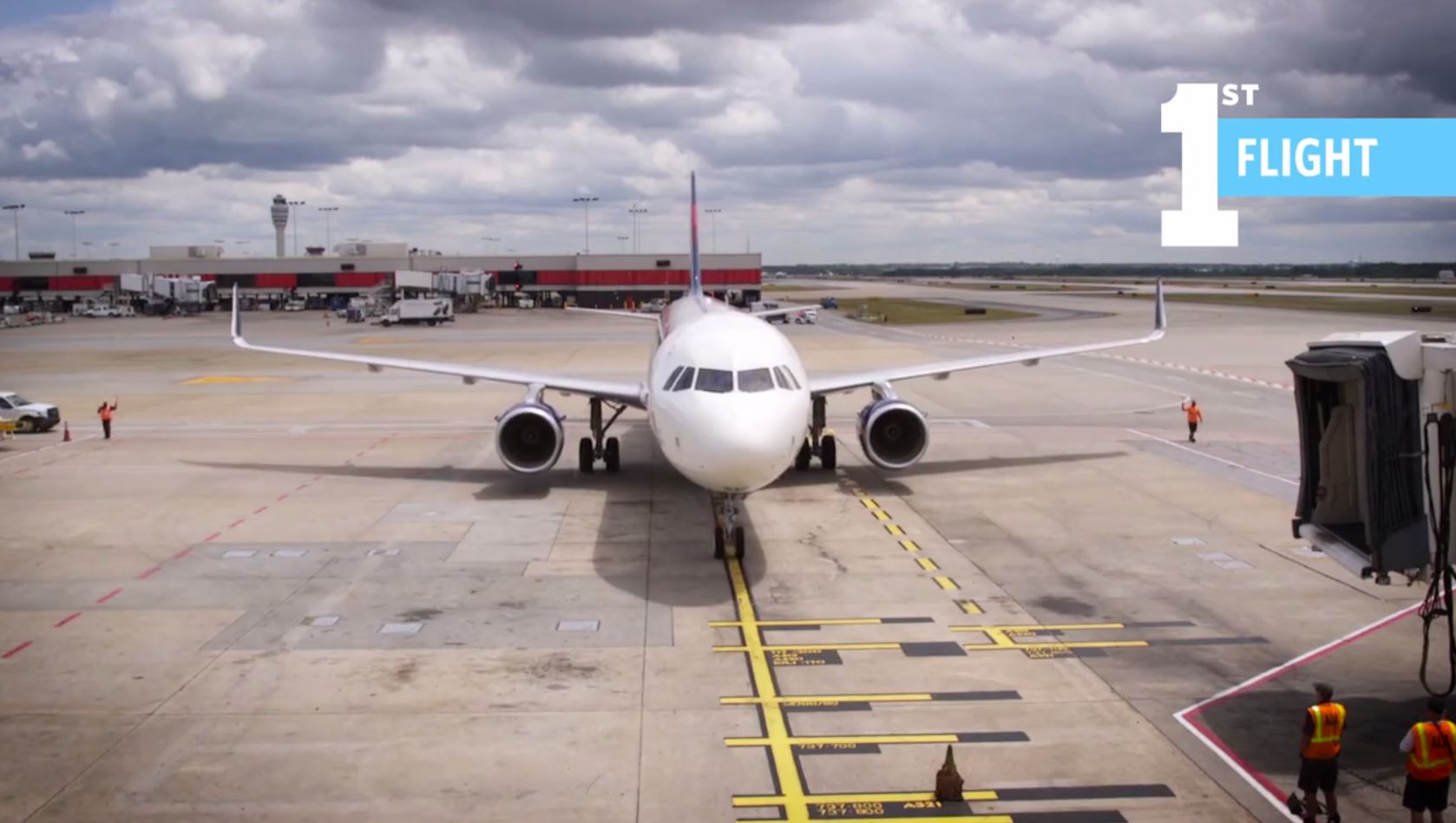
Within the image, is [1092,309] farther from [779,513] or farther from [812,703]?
[812,703]

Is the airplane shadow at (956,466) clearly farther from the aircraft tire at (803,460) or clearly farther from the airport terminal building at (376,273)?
A: the airport terminal building at (376,273)

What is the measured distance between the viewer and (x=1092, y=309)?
124250mm

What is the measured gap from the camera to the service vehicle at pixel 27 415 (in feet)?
Answer: 124

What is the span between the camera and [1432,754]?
407 inches

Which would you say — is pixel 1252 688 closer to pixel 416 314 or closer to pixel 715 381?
pixel 715 381

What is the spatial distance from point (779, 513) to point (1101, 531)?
21.7 ft

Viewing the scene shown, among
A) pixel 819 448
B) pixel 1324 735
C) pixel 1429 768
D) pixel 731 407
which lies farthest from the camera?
pixel 819 448

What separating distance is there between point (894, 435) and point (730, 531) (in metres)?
7.86

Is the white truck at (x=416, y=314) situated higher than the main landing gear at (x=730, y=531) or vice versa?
the white truck at (x=416, y=314)

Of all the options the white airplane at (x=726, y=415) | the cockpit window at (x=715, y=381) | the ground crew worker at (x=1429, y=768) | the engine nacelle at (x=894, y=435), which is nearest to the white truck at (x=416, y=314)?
the white airplane at (x=726, y=415)

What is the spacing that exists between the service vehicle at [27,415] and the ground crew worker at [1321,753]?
3882 centimetres

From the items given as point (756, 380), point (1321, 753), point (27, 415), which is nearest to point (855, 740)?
point (1321, 753)

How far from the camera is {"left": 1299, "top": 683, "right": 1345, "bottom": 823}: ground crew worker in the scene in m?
10.8

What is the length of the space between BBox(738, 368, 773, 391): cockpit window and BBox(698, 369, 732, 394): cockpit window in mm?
205
